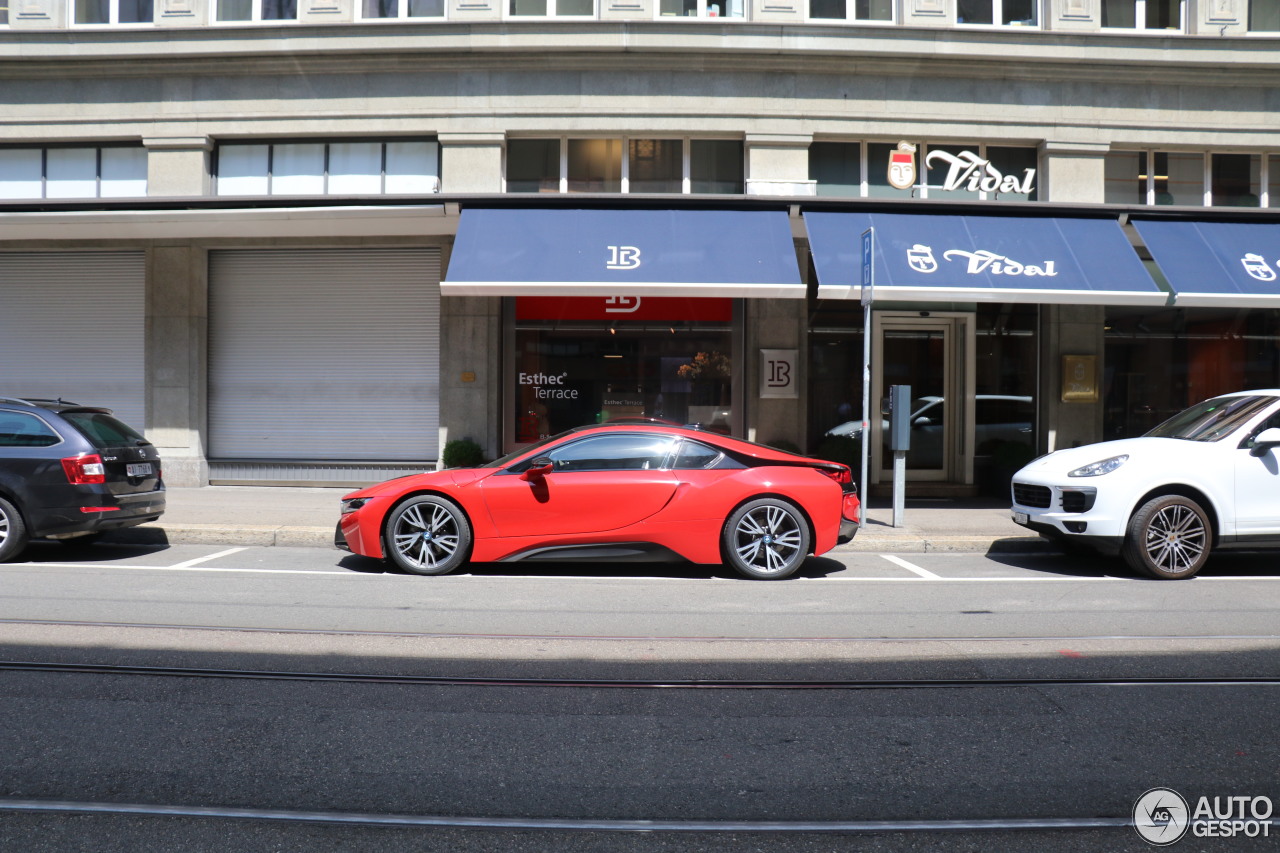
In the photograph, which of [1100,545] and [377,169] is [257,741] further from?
[377,169]

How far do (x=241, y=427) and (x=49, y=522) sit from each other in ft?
20.8

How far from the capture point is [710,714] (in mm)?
4809

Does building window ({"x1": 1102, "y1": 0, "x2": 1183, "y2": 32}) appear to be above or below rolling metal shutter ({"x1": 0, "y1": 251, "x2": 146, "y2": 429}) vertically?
above

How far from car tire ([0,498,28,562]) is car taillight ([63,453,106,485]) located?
2.11 ft

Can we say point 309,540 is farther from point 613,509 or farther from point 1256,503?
point 1256,503

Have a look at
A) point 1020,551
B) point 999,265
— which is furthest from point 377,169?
point 1020,551

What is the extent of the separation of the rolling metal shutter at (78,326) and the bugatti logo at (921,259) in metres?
12.1

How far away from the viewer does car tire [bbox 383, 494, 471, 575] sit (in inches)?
341

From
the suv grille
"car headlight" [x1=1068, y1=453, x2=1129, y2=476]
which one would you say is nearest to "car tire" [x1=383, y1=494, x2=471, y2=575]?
the suv grille

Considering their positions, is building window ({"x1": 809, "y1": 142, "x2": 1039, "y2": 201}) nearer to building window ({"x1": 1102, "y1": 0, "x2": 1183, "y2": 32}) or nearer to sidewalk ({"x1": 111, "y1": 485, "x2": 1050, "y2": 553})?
building window ({"x1": 1102, "y1": 0, "x2": 1183, "y2": 32})

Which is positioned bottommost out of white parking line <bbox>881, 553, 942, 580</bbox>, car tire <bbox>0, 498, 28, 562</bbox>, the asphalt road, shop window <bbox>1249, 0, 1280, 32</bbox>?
white parking line <bbox>881, 553, 942, 580</bbox>

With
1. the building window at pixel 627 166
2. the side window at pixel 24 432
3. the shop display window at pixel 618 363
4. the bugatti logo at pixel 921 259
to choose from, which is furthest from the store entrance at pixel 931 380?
the side window at pixel 24 432

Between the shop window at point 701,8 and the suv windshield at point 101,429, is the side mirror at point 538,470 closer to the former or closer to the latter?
the suv windshield at point 101,429

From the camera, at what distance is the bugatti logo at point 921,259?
12.7 meters
